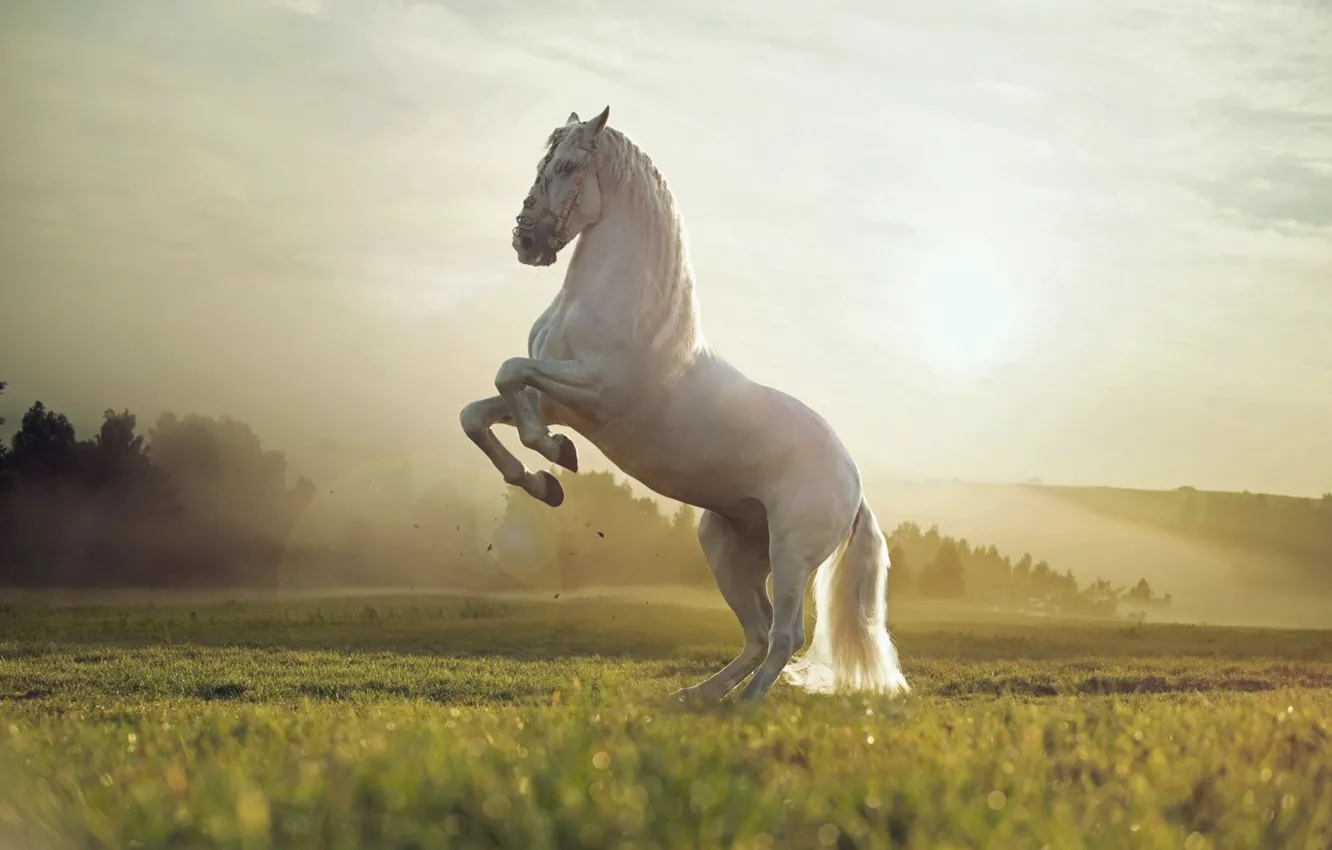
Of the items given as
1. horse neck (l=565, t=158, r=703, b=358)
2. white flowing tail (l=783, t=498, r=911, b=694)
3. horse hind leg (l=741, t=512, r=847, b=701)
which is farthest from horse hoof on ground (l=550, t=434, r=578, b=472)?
white flowing tail (l=783, t=498, r=911, b=694)

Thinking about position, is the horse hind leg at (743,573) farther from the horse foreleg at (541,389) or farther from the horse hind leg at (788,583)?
the horse foreleg at (541,389)

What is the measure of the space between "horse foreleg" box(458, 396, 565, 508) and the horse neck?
645mm

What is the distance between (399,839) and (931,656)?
29.3 feet

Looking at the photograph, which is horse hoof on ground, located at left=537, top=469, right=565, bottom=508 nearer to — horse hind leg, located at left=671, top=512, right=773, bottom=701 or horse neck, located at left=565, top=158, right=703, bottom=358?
horse neck, located at left=565, top=158, right=703, bottom=358

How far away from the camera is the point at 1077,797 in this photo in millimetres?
3158

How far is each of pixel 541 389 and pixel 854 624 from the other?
7.34 ft

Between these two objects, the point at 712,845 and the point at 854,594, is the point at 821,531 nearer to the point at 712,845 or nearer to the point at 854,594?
the point at 854,594

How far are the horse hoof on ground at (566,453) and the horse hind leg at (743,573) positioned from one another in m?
1.11

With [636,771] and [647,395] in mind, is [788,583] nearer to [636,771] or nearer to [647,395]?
[647,395]

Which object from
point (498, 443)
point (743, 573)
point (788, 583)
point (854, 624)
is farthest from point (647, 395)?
point (854, 624)

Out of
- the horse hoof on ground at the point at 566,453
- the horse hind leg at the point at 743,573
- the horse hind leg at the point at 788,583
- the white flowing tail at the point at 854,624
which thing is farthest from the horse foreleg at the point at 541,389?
the white flowing tail at the point at 854,624

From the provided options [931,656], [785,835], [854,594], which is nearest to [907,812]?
[785,835]

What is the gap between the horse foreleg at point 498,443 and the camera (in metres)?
4.97

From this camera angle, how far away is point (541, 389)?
475cm
